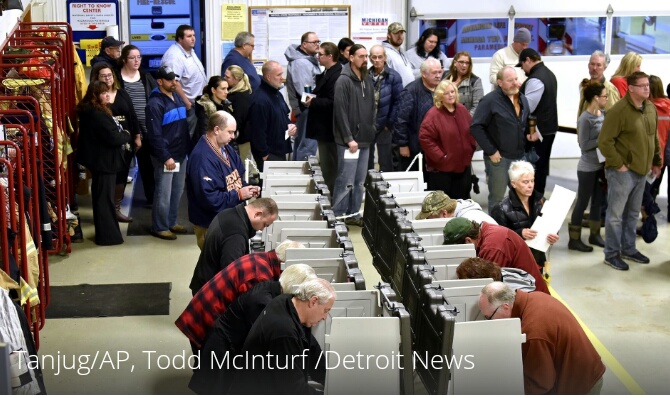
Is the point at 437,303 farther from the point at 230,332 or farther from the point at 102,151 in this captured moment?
the point at 102,151

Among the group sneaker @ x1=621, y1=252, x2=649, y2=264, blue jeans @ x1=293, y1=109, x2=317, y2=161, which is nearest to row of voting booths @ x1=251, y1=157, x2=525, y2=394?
sneaker @ x1=621, y1=252, x2=649, y2=264

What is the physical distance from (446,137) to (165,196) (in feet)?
9.19

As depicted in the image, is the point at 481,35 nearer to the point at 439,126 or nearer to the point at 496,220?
the point at 439,126

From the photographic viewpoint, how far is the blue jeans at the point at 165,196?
9.94 metres

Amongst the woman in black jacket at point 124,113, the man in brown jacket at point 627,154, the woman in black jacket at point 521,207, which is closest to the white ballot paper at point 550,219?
the woman in black jacket at point 521,207

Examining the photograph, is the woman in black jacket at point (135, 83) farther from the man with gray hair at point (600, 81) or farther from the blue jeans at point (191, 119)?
the man with gray hair at point (600, 81)

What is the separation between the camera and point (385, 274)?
725 centimetres

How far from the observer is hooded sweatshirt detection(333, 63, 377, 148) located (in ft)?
32.7

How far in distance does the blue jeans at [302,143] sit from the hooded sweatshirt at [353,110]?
57.8 inches

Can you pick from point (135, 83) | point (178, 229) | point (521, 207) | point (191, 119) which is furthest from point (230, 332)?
point (135, 83)

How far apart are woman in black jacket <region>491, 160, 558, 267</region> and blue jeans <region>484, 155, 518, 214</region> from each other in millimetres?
2134

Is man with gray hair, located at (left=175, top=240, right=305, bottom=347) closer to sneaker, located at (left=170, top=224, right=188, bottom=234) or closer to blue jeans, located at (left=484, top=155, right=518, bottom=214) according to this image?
blue jeans, located at (left=484, top=155, right=518, bottom=214)

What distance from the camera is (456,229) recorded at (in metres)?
6.39

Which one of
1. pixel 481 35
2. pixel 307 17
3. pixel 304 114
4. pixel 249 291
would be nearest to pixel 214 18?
pixel 307 17
